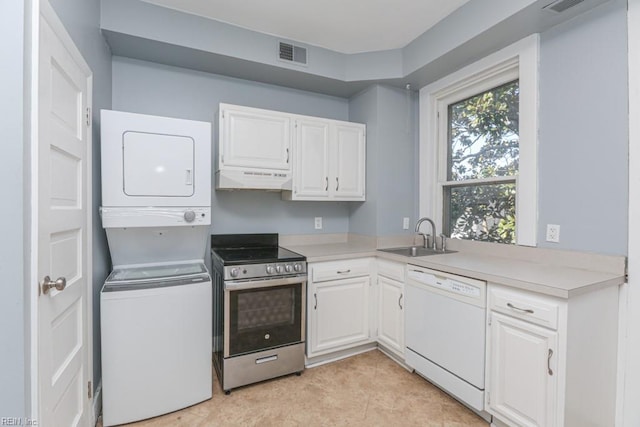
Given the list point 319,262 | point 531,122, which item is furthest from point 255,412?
point 531,122

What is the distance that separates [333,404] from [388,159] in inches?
85.0

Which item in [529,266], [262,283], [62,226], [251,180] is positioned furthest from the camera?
[251,180]

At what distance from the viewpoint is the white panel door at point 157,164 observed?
6.32 ft

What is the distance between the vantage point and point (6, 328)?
101 cm

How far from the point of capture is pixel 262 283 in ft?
7.16

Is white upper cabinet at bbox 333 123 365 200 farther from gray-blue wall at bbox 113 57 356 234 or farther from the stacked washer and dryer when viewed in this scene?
the stacked washer and dryer

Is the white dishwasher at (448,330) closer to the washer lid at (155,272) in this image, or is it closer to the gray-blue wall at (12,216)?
the washer lid at (155,272)

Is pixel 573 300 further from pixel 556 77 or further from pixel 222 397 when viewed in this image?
pixel 222 397

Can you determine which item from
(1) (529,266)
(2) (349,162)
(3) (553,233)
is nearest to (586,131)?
(3) (553,233)

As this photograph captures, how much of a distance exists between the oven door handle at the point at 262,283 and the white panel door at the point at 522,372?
131 cm

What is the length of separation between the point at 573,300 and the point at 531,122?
1.27m

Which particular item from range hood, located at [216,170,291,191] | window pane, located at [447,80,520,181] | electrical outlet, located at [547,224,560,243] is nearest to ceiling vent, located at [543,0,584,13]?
window pane, located at [447,80,520,181]

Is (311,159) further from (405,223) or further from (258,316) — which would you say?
(258,316)

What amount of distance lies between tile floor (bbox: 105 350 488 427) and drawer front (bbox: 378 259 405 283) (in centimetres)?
74
